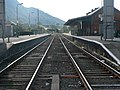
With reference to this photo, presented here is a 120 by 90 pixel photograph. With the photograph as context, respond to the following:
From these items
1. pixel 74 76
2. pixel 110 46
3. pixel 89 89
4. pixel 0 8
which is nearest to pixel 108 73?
pixel 74 76

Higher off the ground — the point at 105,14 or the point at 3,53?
the point at 105,14

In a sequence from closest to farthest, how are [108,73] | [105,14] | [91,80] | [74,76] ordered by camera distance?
[91,80]
[74,76]
[108,73]
[105,14]

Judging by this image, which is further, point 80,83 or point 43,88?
point 80,83

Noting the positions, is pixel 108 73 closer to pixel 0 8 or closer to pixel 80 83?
pixel 80 83

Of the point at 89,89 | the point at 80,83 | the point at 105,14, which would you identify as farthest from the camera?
the point at 105,14

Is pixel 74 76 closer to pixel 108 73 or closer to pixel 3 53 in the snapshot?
pixel 108 73

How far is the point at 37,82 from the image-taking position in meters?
11.4

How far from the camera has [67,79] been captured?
12.1 m

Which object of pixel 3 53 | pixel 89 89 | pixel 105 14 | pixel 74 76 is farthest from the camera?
pixel 105 14

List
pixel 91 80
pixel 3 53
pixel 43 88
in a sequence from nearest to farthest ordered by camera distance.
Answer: pixel 43 88
pixel 91 80
pixel 3 53

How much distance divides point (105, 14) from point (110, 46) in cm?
1033

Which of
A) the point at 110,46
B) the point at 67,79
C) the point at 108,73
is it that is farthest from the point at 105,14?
the point at 67,79

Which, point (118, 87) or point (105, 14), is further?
point (105, 14)

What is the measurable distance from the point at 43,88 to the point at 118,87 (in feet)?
8.49
